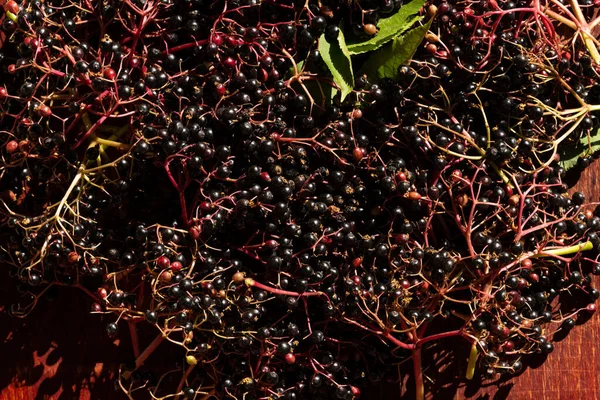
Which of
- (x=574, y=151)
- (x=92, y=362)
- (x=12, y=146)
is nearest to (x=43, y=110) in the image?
(x=12, y=146)

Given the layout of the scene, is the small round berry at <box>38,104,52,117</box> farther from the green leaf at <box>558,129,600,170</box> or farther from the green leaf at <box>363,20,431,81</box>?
the green leaf at <box>558,129,600,170</box>

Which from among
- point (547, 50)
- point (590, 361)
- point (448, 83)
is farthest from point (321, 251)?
point (590, 361)

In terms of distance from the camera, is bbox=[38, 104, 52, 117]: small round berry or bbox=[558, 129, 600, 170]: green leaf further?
bbox=[558, 129, 600, 170]: green leaf

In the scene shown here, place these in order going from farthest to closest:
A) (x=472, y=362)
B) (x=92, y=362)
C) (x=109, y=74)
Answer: (x=92, y=362), (x=472, y=362), (x=109, y=74)

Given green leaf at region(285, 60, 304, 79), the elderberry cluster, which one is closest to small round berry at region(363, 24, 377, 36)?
the elderberry cluster

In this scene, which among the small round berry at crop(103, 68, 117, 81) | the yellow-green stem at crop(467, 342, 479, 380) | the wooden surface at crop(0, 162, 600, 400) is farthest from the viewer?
the wooden surface at crop(0, 162, 600, 400)

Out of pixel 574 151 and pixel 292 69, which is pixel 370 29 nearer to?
pixel 292 69
